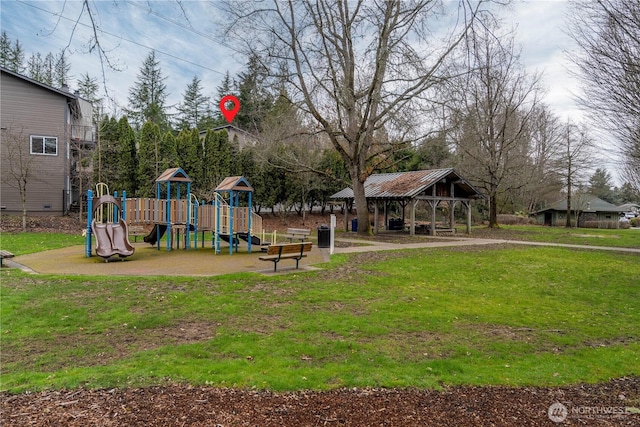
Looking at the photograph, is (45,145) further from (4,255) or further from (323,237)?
(323,237)

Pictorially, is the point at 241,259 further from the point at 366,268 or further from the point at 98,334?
the point at 98,334

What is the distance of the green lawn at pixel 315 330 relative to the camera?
4.75 m

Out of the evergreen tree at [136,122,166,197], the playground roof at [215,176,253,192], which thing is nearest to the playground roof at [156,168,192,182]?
the playground roof at [215,176,253,192]

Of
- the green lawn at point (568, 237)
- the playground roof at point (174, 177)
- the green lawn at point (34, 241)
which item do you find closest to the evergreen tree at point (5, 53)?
the green lawn at point (34, 241)

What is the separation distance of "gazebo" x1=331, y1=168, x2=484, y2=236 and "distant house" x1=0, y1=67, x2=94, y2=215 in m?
16.9

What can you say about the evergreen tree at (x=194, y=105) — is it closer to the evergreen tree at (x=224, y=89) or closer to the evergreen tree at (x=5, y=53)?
the evergreen tree at (x=224, y=89)

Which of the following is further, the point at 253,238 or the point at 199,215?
the point at 199,215

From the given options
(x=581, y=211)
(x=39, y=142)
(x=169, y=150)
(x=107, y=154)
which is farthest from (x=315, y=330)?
(x=581, y=211)

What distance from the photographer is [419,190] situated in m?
23.8

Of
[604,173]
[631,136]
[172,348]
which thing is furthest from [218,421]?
[604,173]

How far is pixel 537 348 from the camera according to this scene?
5996mm

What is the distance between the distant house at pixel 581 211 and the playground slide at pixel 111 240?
153 ft

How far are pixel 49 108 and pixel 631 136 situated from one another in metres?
28.7

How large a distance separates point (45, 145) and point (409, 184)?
856 inches
